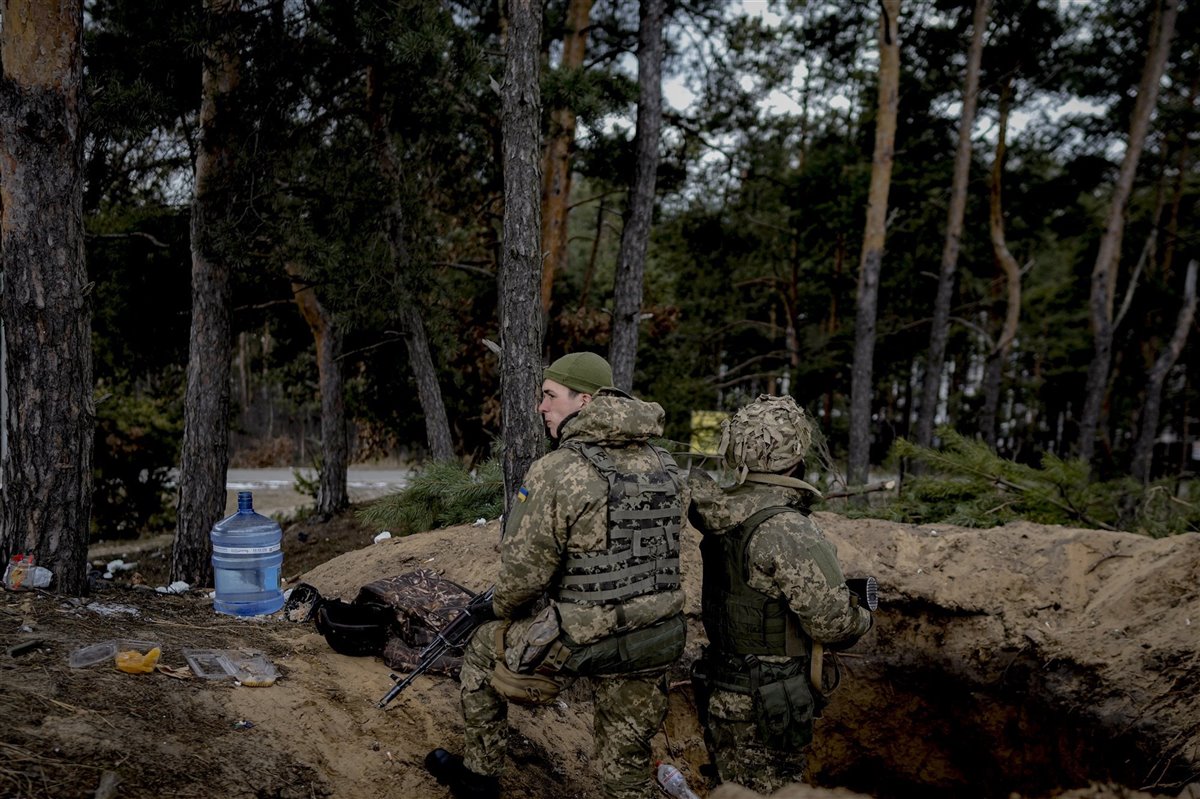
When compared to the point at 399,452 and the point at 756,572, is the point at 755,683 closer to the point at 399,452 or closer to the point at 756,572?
the point at 756,572

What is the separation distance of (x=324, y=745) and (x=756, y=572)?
2045 millimetres

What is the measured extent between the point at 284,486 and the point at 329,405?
29.8 ft

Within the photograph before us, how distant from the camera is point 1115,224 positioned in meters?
13.6

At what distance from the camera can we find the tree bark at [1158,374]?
1437 cm

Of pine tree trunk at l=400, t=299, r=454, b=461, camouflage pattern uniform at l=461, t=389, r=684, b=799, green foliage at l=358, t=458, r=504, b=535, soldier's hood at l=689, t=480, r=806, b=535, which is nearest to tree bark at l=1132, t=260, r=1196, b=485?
pine tree trunk at l=400, t=299, r=454, b=461

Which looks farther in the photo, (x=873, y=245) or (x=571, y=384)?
(x=873, y=245)

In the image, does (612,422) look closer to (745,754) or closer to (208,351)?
(745,754)

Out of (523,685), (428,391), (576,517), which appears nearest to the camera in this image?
(576,517)

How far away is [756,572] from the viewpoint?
3203 millimetres

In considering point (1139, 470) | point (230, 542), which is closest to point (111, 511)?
point (230, 542)

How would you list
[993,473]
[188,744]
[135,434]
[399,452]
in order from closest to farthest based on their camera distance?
[188,744], [993,473], [135,434], [399,452]

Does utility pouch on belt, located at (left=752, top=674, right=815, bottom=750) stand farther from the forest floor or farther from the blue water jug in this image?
the blue water jug

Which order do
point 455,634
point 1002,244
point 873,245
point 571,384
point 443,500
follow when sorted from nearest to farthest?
point 571,384, point 455,634, point 443,500, point 873,245, point 1002,244

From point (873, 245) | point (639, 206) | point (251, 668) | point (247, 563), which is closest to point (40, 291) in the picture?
point (247, 563)
